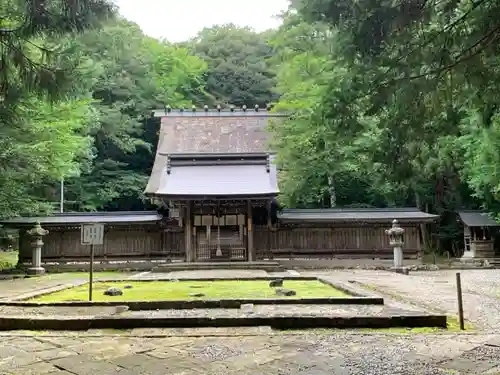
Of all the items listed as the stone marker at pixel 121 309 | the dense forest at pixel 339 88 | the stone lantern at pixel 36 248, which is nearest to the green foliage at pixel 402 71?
the dense forest at pixel 339 88

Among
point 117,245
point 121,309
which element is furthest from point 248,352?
point 117,245

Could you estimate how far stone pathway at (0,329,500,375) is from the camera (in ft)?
12.3

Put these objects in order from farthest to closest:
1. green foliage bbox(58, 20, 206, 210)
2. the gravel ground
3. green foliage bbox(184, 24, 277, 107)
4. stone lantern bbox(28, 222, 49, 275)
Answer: green foliage bbox(184, 24, 277, 107), green foliage bbox(58, 20, 206, 210), stone lantern bbox(28, 222, 49, 275), the gravel ground

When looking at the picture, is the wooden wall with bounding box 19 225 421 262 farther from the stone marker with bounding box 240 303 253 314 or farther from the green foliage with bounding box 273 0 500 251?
the green foliage with bounding box 273 0 500 251

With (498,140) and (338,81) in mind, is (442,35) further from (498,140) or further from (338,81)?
(498,140)

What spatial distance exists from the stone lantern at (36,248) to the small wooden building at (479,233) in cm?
1810

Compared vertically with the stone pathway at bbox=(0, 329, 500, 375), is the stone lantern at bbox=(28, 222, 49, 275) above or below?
above

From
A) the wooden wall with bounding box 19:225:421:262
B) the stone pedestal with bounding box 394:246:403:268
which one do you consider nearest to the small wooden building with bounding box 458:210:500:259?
the wooden wall with bounding box 19:225:421:262

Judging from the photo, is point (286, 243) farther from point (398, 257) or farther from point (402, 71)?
point (402, 71)

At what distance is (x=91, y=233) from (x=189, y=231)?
32.1 feet

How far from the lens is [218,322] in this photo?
5559 mm

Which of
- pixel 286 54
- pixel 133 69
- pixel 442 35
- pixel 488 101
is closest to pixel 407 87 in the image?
pixel 442 35

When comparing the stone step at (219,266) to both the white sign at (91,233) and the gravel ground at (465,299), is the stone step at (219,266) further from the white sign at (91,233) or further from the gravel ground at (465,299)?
the white sign at (91,233)

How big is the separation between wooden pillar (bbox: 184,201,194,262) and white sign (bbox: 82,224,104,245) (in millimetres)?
9508
